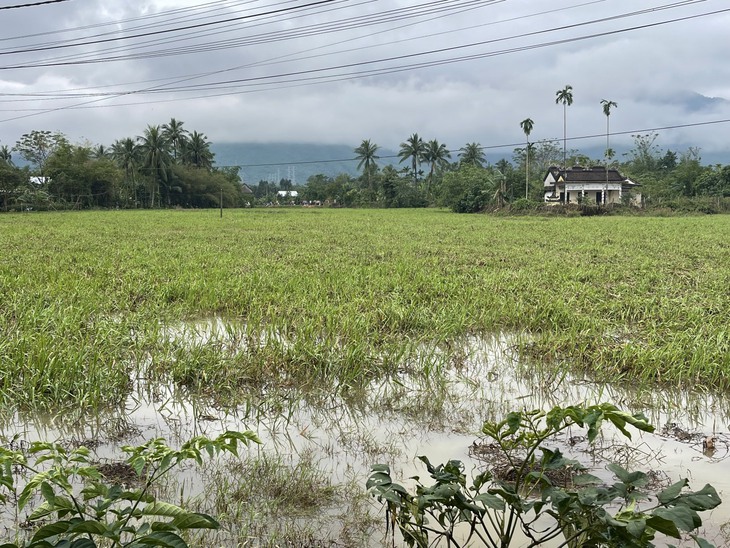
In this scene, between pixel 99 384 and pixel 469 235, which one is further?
pixel 469 235

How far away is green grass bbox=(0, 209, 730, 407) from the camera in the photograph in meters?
4.22

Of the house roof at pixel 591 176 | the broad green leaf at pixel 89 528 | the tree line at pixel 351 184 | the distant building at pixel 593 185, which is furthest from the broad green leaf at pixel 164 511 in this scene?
the house roof at pixel 591 176

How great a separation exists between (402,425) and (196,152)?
59.7 metres

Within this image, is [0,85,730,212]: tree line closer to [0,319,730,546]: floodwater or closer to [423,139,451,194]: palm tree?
[423,139,451,194]: palm tree

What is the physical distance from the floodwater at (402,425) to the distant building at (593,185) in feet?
128

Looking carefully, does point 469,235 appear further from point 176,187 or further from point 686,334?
point 176,187

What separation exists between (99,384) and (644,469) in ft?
11.2

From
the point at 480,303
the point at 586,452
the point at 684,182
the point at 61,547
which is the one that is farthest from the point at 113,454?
the point at 684,182

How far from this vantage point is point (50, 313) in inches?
218

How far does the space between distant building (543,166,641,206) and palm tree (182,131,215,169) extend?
36283 millimetres

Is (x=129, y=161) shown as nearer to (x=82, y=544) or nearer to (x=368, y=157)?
(x=368, y=157)

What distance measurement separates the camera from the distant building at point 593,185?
135 feet

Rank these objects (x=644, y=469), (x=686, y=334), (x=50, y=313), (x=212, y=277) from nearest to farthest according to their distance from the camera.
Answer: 1. (x=644, y=469)
2. (x=686, y=334)
3. (x=50, y=313)
4. (x=212, y=277)

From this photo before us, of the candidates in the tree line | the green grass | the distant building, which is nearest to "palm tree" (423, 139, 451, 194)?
the tree line
